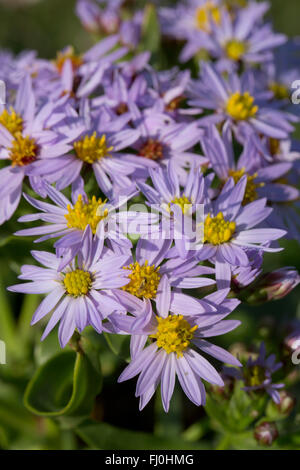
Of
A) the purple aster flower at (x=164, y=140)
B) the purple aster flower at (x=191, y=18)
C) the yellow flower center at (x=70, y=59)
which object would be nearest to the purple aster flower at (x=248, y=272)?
the purple aster flower at (x=164, y=140)

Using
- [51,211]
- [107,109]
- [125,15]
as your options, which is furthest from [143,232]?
[125,15]

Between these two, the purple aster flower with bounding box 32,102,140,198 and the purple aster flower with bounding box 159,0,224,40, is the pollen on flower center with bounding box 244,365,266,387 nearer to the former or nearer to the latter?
the purple aster flower with bounding box 32,102,140,198

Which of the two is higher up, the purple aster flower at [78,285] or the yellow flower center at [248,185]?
the yellow flower center at [248,185]

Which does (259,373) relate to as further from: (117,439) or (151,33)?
(151,33)

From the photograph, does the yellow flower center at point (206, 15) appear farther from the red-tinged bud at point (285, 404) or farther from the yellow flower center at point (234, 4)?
the red-tinged bud at point (285, 404)
